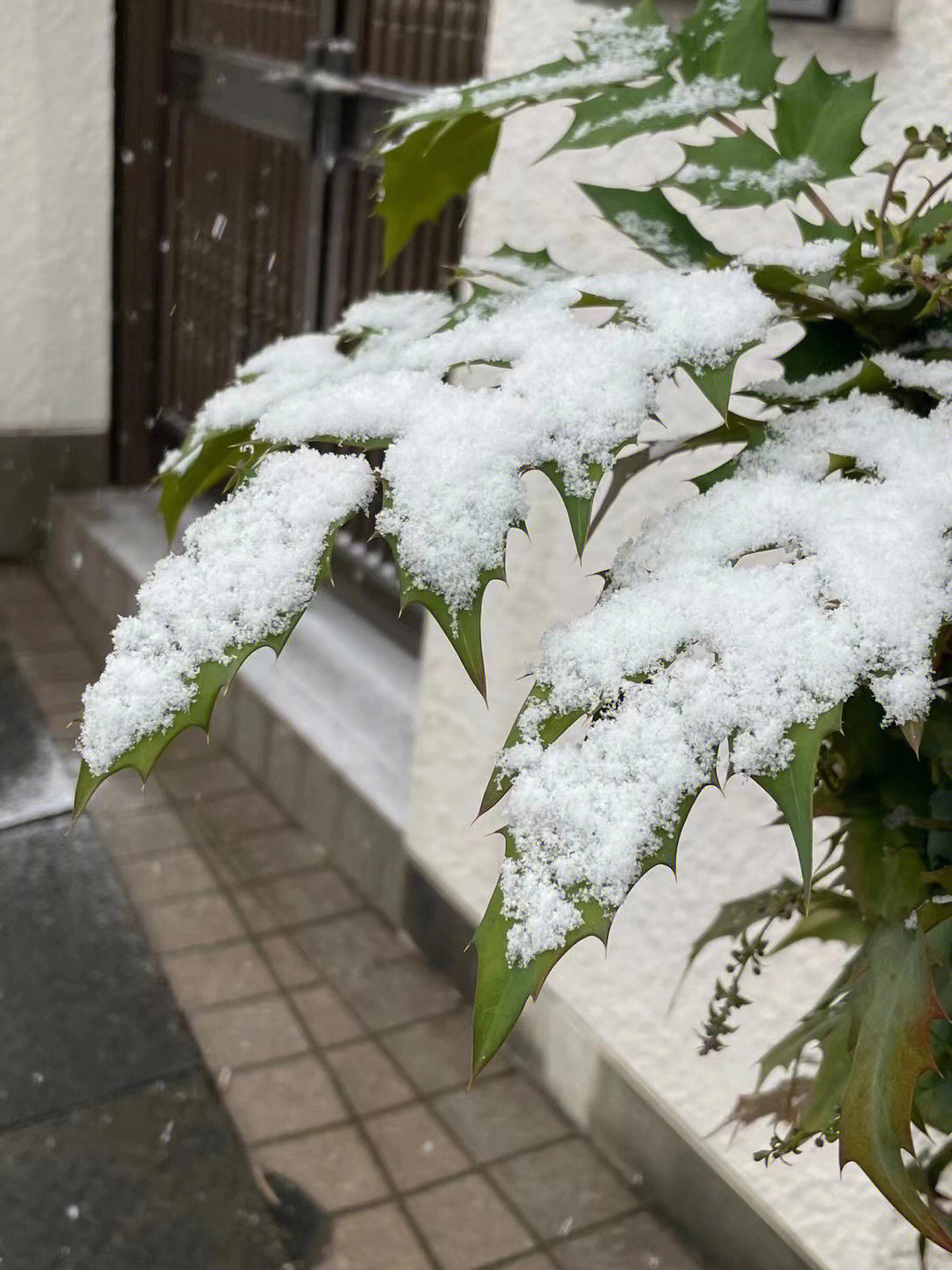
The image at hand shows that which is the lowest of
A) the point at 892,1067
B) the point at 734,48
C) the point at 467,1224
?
the point at 467,1224

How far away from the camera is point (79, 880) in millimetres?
2531

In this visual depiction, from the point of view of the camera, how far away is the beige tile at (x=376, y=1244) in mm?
1676

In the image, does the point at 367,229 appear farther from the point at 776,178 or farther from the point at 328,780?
the point at 776,178

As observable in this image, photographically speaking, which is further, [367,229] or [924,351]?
[367,229]

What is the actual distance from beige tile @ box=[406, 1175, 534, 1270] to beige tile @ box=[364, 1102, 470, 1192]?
27 mm

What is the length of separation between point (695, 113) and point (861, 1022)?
1.83ft

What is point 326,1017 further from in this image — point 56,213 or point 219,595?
point 56,213

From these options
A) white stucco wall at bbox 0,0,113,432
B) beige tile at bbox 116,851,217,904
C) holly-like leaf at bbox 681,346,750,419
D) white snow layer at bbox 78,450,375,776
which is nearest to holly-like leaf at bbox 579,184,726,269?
holly-like leaf at bbox 681,346,750,419

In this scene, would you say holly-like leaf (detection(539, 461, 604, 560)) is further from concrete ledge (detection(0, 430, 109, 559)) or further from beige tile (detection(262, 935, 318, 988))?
concrete ledge (detection(0, 430, 109, 559))

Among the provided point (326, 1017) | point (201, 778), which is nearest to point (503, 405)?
point (326, 1017)

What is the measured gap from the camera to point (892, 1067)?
2.15 feet

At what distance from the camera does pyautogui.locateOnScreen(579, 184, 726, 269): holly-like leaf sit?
2.67 ft

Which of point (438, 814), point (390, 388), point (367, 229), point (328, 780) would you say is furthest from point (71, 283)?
point (390, 388)

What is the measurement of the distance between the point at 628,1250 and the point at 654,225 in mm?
1469
